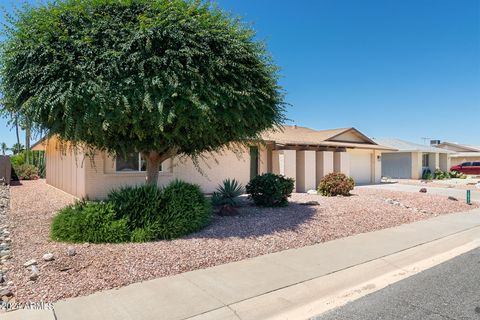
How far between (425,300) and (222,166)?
12.2 m

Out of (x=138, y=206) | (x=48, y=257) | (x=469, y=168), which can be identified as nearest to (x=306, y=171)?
(x=138, y=206)

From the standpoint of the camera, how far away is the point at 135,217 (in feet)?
24.3

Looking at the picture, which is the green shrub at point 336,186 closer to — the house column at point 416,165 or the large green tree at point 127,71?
the large green tree at point 127,71

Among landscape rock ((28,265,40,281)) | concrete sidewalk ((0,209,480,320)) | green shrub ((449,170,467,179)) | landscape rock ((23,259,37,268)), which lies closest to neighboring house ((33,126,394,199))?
concrete sidewalk ((0,209,480,320))

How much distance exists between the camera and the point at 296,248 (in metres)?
7.12

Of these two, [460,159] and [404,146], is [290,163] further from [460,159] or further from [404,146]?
[460,159]

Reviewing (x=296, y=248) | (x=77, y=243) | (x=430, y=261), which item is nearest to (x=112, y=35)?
(x=77, y=243)

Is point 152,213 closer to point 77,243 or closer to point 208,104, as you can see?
point 77,243

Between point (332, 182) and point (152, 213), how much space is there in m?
9.57

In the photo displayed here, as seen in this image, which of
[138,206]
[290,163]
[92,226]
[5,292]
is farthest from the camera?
[290,163]

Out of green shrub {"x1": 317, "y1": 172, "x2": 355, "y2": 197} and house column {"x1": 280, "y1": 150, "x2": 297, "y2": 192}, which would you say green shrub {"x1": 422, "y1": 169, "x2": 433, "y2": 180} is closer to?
house column {"x1": 280, "y1": 150, "x2": 297, "y2": 192}

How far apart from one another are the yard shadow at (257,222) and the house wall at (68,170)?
16.3 feet

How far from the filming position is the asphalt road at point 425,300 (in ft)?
13.9

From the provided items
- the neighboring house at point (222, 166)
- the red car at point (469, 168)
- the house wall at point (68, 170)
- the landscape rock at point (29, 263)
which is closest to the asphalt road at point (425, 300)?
the landscape rock at point (29, 263)
